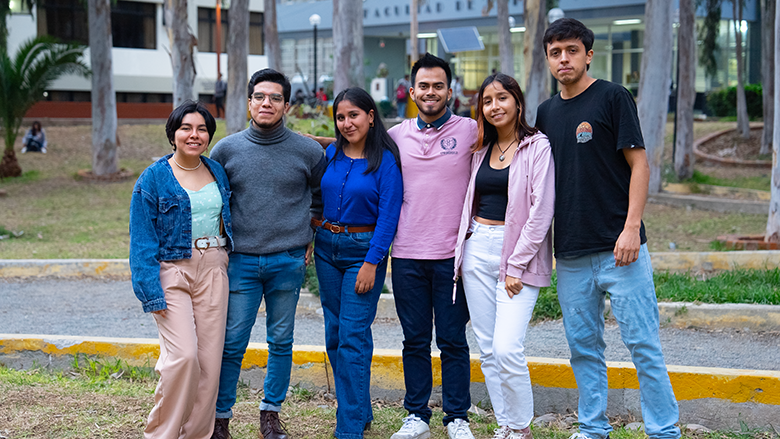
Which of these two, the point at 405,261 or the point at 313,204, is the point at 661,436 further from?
the point at 313,204

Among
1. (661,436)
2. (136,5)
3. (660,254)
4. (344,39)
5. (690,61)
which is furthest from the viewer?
(136,5)

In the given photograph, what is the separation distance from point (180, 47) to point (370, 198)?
1202 centimetres

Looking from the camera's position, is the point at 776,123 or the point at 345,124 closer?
the point at 345,124

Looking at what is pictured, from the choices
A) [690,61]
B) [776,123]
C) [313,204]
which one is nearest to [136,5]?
[690,61]

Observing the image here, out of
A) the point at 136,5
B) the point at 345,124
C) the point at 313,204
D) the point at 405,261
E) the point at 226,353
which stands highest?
the point at 136,5

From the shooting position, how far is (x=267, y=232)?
4.01 meters

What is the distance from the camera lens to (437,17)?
40781mm

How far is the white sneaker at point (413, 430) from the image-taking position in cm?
407

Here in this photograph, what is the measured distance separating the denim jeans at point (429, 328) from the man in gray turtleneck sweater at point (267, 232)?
0.62 metres

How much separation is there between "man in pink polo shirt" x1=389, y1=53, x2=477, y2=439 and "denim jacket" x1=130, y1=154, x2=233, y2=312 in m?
1.14

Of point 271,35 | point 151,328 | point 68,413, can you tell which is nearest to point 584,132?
point 68,413

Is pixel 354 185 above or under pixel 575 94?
under

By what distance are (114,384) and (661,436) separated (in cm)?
356

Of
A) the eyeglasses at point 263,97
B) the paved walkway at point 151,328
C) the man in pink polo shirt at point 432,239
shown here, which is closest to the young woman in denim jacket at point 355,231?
the man in pink polo shirt at point 432,239
